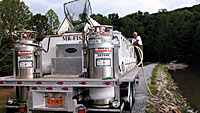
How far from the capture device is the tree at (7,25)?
22.0 meters

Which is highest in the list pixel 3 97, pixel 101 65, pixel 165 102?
pixel 101 65

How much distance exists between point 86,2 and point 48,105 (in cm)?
296

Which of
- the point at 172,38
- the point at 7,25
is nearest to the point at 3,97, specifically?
the point at 7,25

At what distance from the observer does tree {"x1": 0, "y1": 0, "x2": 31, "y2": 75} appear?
22.0m

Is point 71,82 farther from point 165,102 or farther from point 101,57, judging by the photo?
point 165,102

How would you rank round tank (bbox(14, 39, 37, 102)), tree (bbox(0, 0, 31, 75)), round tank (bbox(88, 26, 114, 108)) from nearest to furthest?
1. round tank (bbox(88, 26, 114, 108))
2. round tank (bbox(14, 39, 37, 102))
3. tree (bbox(0, 0, 31, 75))

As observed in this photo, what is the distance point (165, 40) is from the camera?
2559 inches

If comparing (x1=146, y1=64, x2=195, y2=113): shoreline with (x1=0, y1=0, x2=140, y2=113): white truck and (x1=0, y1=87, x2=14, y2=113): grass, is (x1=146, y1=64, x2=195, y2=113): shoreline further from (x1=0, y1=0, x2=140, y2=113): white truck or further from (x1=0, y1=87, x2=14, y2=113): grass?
(x1=0, y1=87, x2=14, y2=113): grass

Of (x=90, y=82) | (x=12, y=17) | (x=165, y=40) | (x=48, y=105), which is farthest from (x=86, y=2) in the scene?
(x=165, y=40)

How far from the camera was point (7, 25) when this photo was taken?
2261 cm

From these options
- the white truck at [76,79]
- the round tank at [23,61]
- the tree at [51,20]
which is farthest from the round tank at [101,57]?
the tree at [51,20]

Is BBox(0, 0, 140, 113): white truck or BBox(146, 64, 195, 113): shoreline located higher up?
BBox(0, 0, 140, 113): white truck

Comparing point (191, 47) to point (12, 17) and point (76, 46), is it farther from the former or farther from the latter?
point (76, 46)

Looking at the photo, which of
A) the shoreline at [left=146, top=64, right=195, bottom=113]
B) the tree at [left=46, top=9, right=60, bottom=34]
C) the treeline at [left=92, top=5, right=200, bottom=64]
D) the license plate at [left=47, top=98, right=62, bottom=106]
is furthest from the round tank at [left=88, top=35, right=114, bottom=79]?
the treeline at [left=92, top=5, right=200, bottom=64]
